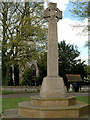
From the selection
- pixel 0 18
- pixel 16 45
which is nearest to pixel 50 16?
pixel 16 45

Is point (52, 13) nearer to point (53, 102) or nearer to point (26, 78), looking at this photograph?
point (53, 102)

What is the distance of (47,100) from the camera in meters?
7.36

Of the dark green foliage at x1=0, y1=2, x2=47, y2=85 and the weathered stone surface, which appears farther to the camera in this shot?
the dark green foliage at x1=0, y1=2, x2=47, y2=85

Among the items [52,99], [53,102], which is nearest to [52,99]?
[52,99]

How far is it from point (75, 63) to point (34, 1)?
813 inches

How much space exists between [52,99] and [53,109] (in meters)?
0.80

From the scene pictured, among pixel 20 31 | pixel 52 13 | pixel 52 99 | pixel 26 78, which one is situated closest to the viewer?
pixel 52 99

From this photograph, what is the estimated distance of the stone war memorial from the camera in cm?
669

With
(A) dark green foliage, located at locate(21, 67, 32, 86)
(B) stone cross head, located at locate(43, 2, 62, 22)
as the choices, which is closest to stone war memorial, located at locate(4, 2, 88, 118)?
(B) stone cross head, located at locate(43, 2, 62, 22)

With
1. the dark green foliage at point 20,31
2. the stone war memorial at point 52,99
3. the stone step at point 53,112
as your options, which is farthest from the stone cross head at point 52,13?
the dark green foliage at point 20,31

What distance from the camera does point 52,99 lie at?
7.37m

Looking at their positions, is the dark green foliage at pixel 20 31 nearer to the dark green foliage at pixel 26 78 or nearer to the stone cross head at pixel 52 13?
the dark green foliage at pixel 26 78

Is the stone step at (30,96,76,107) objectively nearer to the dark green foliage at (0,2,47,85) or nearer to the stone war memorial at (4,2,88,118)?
the stone war memorial at (4,2,88,118)

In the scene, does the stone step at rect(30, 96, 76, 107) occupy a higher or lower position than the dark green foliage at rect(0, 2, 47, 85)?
lower
